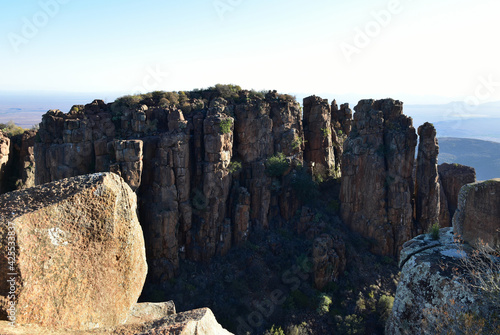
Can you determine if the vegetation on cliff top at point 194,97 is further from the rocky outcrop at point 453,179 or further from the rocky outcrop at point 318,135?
the rocky outcrop at point 453,179

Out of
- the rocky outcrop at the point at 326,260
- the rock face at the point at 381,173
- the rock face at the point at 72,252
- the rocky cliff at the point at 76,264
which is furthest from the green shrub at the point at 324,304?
the rock face at the point at 72,252

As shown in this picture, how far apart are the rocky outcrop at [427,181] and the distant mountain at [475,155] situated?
7876 centimetres

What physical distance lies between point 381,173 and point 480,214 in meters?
17.3

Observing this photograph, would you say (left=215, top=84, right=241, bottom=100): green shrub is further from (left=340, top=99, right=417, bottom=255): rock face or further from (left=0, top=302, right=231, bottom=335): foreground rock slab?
(left=0, top=302, right=231, bottom=335): foreground rock slab

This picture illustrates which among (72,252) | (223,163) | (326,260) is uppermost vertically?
(72,252)

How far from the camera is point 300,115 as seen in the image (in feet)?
112

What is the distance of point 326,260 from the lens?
25906mm

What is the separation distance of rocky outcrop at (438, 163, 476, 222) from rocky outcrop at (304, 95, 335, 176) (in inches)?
481

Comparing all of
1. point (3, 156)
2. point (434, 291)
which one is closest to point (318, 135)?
point (434, 291)

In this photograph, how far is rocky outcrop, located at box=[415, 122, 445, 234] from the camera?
28.6 m

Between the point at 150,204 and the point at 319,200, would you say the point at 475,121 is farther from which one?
the point at 150,204

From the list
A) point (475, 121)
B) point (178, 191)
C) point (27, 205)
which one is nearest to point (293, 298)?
point (178, 191)

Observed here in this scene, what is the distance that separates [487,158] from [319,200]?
9940 cm

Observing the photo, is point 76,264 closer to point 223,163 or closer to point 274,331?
point 274,331
